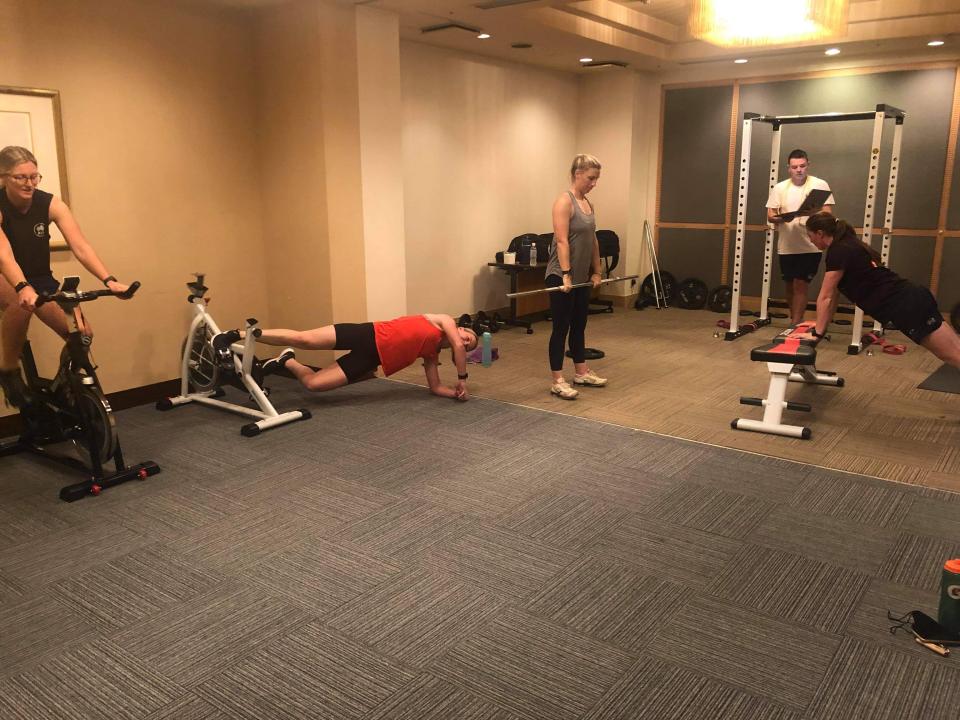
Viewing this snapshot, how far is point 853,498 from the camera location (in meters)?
3.49

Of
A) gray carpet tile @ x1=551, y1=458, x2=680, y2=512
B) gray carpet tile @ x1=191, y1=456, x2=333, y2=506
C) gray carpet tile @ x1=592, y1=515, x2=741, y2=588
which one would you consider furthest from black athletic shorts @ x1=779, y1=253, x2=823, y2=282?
gray carpet tile @ x1=191, y1=456, x2=333, y2=506

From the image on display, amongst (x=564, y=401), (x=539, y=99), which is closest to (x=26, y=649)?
(x=564, y=401)

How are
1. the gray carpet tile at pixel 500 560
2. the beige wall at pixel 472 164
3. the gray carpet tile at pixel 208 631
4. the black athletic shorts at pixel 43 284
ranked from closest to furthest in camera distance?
1. the gray carpet tile at pixel 208 631
2. the gray carpet tile at pixel 500 560
3. the black athletic shorts at pixel 43 284
4. the beige wall at pixel 472 164

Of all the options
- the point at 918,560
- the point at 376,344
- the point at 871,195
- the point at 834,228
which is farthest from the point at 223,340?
the point at 871,195

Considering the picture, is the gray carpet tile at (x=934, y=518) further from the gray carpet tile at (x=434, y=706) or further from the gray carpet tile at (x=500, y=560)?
the gray carpet tile at (x=434, y=706)

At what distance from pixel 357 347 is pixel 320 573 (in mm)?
2143

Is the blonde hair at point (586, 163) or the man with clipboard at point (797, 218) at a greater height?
the blonde hair at point (586, 163)

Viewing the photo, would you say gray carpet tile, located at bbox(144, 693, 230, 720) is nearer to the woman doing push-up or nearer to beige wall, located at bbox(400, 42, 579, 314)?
the woman doing push-up

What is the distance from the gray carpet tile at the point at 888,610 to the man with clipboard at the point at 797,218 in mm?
4041

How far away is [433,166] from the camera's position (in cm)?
697

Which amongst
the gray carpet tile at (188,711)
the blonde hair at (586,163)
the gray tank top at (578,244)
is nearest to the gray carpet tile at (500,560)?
the gray carpet tile at (188,711)

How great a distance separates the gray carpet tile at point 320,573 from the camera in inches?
105

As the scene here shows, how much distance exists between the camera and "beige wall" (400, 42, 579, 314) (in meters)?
6.81

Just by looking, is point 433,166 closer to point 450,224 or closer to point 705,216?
point 450,224
